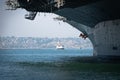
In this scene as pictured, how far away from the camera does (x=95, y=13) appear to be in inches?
2832

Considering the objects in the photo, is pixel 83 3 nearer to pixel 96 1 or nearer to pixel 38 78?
pixel 96 1

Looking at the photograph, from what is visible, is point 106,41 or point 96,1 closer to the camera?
point 96,1

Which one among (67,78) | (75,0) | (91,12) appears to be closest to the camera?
(67,78)

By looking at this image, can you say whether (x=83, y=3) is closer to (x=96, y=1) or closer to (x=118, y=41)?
(x=96, y=1)

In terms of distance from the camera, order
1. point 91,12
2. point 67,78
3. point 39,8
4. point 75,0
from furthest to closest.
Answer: point 91,12, point 39,8, point 75,0, point 67,78

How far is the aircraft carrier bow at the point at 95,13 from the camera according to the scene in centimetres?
6259

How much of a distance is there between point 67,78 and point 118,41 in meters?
27.2

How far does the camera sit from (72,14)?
76.3 meters

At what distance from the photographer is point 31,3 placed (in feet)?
205

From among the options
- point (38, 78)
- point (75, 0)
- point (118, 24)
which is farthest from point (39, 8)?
point (38, 78)

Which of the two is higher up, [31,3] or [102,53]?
[31,3]

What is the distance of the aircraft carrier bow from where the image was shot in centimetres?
6259

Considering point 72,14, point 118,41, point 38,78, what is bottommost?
point 38,78

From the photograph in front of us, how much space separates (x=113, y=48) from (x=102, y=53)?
12.2 ft
